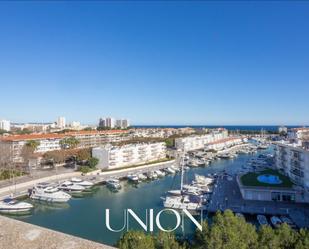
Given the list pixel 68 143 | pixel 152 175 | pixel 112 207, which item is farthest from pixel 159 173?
pixel 68 143

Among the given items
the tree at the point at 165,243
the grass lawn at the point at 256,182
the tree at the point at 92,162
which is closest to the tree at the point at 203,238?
the tree at the point at 165,243

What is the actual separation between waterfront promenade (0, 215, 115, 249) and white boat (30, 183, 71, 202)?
22.1m

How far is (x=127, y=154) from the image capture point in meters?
46.4

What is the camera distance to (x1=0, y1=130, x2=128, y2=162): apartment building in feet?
148

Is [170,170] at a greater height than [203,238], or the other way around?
[203,238]

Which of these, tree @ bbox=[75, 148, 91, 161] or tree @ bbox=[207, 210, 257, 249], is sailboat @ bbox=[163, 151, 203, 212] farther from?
tree @ bbox=[75, 148, 91, 161]

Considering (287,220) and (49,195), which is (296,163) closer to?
(287,220)

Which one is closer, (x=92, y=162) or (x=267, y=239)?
(x=267, y=239)

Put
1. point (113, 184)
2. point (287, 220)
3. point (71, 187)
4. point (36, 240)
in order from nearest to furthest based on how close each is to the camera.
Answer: point (36, 240), point (287, 220), point (71, 187), point (113, 184)

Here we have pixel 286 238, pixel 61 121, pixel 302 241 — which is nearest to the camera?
pixel 302 241

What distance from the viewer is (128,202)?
28.3 m

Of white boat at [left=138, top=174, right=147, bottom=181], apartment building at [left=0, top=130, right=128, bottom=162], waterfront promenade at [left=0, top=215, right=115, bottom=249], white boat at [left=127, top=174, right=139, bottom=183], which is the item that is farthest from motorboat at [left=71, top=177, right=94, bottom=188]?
waterfront promenade at [left=0, top=215, right=115, bottom=249]

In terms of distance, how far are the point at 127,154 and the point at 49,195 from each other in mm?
19175

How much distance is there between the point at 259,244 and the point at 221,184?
20.1 meters
